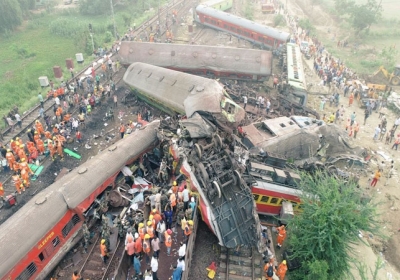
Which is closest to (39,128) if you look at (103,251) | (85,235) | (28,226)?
(85,235)

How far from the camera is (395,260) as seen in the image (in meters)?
14.2

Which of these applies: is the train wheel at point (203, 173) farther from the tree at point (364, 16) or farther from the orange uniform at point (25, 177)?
the tree at point (364, 16)

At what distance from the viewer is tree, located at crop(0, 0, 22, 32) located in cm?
3709

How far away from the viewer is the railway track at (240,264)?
36.7 ft

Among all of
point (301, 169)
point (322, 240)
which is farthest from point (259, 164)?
point (322, 240)

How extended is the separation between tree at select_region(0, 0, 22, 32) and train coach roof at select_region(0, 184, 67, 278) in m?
34.6

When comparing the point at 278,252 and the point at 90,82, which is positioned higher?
the point at 90,82

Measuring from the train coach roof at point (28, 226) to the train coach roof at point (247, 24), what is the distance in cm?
2517

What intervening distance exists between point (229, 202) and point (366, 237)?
26.0 feet

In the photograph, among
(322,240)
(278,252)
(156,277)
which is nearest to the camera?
(156,277)

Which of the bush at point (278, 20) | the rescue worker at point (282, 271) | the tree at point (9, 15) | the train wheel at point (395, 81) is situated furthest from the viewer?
the bush at point (278, 20)

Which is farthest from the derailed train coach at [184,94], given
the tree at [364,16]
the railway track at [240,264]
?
the tree at [364,16]

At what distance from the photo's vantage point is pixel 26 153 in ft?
57.8

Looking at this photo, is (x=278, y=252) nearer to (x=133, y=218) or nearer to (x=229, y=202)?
(x=229, y=202)
